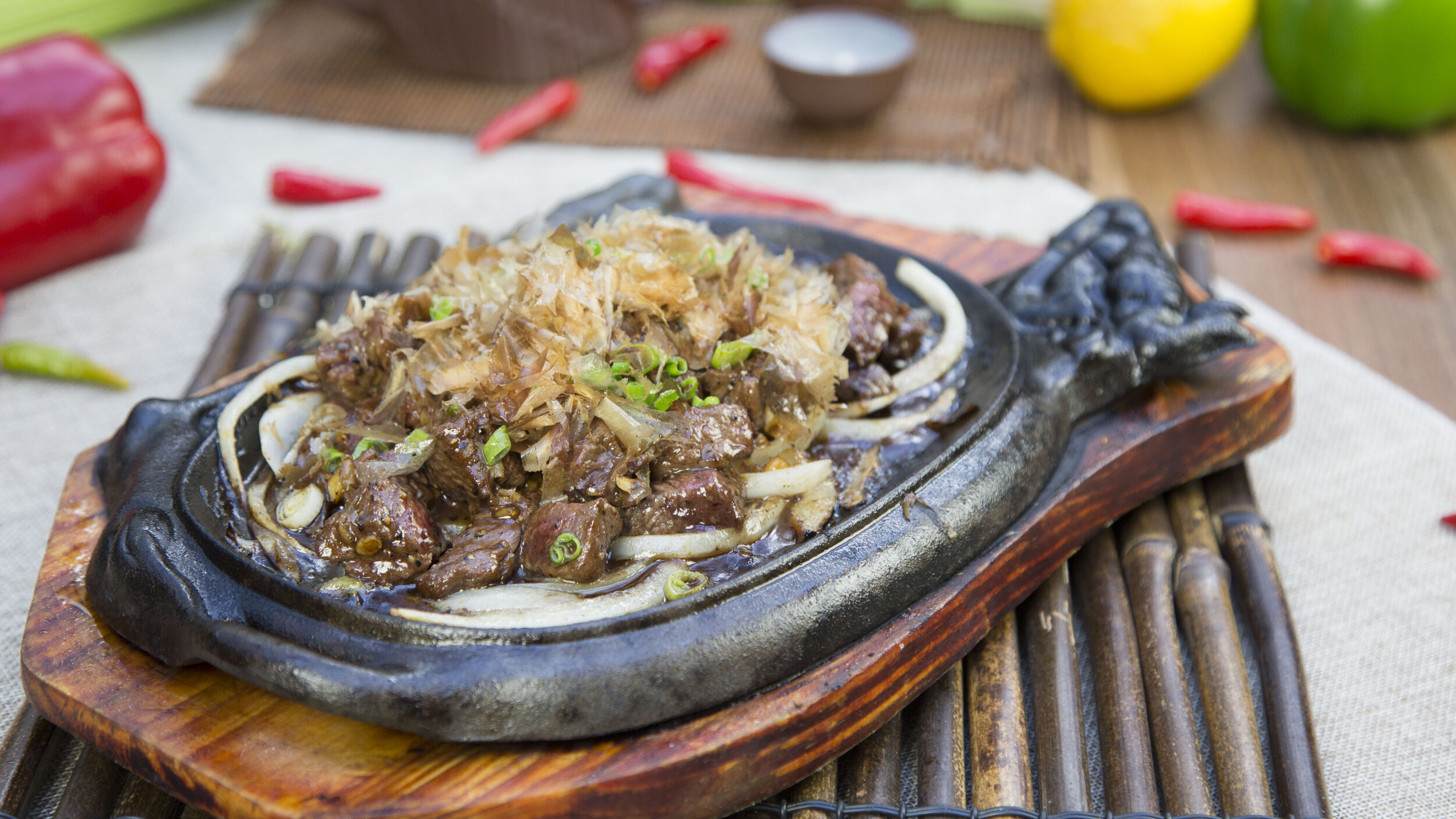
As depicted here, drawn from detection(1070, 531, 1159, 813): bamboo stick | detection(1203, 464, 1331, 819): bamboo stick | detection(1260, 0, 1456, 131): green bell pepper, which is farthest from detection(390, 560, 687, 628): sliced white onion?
detection(1260, 0, 1456, 131): green bell pepper

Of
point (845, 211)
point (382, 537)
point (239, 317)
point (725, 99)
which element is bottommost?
point (845, 211)

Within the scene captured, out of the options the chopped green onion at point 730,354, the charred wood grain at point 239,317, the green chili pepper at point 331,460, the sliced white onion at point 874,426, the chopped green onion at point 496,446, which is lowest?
the charred wood grain at point 239,317

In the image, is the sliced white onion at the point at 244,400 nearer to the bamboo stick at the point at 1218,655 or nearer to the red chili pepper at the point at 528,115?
the bamboo stick at the point at 1218,655

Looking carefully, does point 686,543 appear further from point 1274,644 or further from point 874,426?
point 1274,644

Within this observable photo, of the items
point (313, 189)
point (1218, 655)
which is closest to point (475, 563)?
point (1218, 655)

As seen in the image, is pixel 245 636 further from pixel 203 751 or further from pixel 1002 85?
pixel 1002 85

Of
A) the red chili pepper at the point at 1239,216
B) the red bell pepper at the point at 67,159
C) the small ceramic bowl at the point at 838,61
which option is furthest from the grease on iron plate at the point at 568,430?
the red chili pepper at the point at 1239,216
